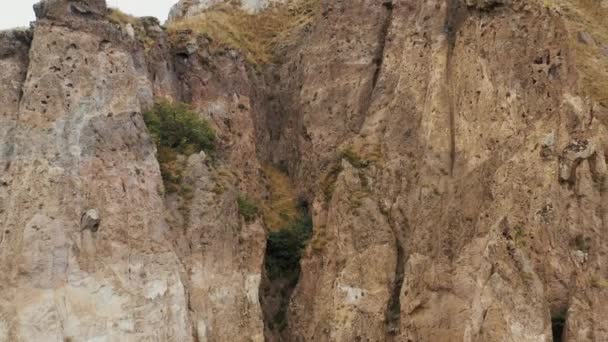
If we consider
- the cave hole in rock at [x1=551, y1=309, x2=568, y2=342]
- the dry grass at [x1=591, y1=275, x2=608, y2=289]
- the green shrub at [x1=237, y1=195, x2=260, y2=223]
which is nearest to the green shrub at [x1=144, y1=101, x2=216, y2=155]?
the green shrub at [x1=237, y1=195, x2=260, y2=223]

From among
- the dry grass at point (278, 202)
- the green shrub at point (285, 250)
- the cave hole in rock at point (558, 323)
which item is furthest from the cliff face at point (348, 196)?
the dry grass at point (278, 202)

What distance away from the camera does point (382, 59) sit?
43750 millimetres

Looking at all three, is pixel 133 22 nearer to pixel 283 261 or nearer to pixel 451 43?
pixel 283 261

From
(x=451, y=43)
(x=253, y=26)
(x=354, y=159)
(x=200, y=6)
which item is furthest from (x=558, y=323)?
(x=200, y=6)

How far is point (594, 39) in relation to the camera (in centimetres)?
4003

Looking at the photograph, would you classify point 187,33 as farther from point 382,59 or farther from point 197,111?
point 382,59

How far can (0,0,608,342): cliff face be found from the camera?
32.4 meters

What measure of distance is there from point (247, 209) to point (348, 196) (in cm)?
486

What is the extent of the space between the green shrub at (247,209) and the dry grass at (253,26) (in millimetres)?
10299

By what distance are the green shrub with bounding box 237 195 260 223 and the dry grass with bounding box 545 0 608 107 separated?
16.1 m

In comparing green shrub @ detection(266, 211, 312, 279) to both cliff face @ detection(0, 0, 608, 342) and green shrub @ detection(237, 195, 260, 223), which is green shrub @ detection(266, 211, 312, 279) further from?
green shrub @ detection(237, 195, 260, 223)

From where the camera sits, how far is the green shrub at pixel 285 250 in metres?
41.2

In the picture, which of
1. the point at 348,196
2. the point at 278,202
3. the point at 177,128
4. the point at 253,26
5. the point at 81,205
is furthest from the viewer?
the point at 253,26

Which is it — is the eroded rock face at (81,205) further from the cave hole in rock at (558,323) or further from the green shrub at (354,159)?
the cave hole in rock at (558,323)
